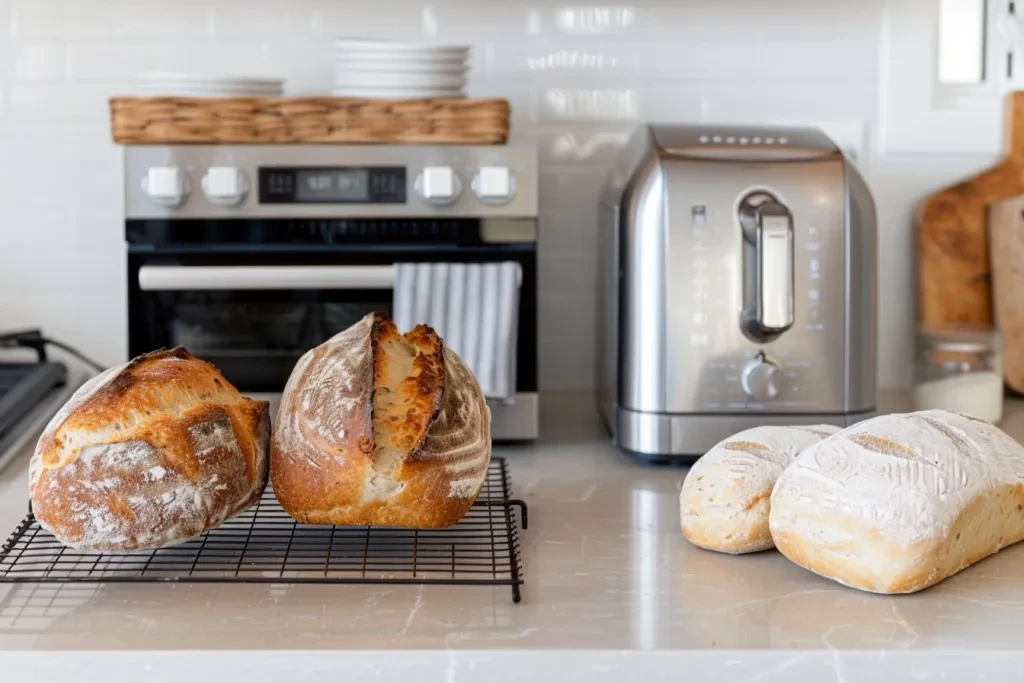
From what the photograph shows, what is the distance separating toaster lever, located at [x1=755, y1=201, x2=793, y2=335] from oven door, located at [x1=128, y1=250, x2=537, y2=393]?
0.27 m

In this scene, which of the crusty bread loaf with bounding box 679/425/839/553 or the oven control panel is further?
the oven control panel

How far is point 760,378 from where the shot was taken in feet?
4.12

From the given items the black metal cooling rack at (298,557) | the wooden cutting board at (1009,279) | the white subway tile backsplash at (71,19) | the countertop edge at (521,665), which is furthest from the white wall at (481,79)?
the countertop edge at (521,665)

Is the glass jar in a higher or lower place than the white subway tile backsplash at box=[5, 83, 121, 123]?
lower

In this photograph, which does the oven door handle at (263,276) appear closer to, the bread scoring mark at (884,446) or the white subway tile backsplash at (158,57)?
the white subway tile backsplash at (158,57)

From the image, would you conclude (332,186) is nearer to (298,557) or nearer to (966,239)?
(298,557)

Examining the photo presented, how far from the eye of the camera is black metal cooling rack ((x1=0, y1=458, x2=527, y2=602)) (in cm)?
87

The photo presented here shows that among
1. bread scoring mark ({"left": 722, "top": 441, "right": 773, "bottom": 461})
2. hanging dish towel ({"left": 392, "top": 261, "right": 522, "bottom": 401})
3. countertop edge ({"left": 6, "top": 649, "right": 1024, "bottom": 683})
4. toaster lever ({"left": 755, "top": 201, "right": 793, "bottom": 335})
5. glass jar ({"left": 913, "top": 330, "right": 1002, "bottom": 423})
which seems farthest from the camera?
glass jar ({"left": 913, "top": 330, "right": 1002, "bottom": 423})

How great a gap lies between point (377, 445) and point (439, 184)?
1.54 feet

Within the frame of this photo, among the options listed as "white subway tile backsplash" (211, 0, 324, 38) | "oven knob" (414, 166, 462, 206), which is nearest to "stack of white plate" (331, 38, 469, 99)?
"oven knob" (414, 166, 462, 206)

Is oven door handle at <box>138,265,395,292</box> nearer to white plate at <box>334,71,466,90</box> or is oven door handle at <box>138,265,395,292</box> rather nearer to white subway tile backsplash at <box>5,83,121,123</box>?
white plate at <box>334,71,466,90</box>

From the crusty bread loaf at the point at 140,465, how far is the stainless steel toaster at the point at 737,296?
1.67 ft

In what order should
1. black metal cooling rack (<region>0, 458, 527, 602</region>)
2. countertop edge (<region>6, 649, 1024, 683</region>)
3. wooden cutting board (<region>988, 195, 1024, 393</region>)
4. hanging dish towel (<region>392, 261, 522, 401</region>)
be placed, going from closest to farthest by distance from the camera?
countertop edge (<region>6, 649, 1024, 683</region>), black metal cooling rack (<region>0, 458, 527, 602</region>), hanging dish towel (<region>392, 261, 522, 401</region>), wooden cutting board (<region>988, 195, 1024, 393</region>)

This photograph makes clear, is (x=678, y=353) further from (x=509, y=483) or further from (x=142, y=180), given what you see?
(x=142, y=180)
